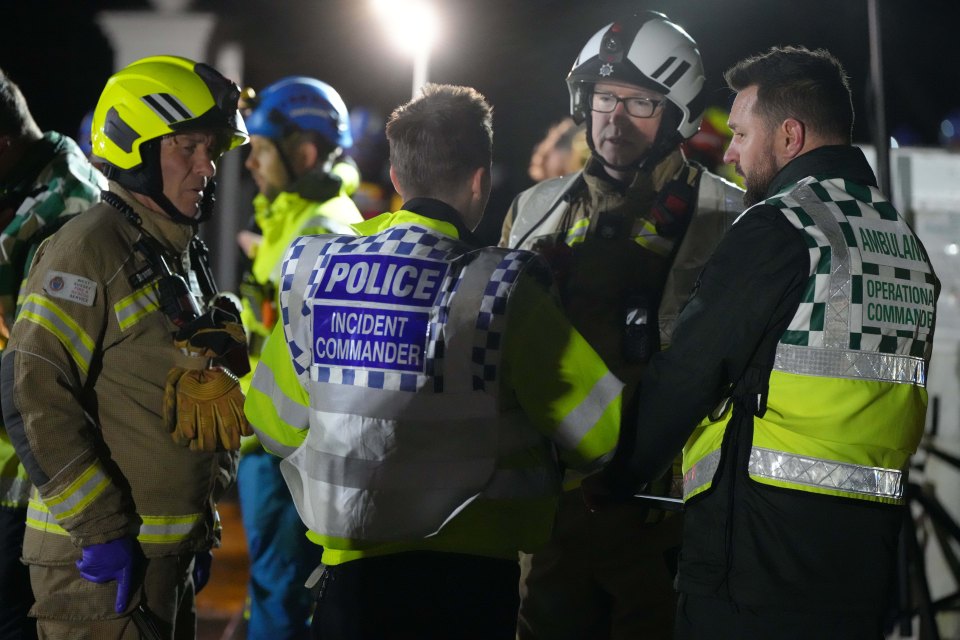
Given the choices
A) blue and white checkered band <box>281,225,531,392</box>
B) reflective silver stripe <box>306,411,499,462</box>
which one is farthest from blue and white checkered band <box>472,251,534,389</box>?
reflective silver stripe <box>306,411,499,462</box>

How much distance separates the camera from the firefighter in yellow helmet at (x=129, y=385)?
9.03 feet

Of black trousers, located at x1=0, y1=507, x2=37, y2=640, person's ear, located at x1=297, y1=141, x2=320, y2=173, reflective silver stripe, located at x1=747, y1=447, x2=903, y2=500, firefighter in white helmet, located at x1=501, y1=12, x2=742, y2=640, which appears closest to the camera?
reflective silver stripe, located at x1=747, y1=447, x2=903, y2=500

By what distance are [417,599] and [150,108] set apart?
67.4 inches

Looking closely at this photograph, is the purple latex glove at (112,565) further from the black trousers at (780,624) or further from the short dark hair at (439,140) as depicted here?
the black trousers at (780,624)

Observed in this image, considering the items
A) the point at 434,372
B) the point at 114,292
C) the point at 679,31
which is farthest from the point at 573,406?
the point at 679,31

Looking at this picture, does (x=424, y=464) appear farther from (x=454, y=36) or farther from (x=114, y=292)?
(x=454, y=36)

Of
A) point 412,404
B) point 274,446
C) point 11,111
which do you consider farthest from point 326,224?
point 412,404

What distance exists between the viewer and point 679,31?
3.90 m

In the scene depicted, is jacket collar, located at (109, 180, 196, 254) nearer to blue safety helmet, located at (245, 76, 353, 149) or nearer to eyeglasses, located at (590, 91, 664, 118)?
eyeglasses, located at (590, 91, 664, 118)

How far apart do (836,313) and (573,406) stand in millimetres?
662

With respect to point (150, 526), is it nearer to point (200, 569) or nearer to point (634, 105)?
point (200, 569)

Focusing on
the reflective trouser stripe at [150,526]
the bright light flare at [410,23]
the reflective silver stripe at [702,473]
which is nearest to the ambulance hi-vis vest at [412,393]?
the reflective silver stripe at [702,473]

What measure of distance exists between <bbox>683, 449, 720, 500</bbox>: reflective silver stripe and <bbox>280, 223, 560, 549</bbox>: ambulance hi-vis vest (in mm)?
481

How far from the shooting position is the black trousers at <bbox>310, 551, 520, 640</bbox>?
237 cm
